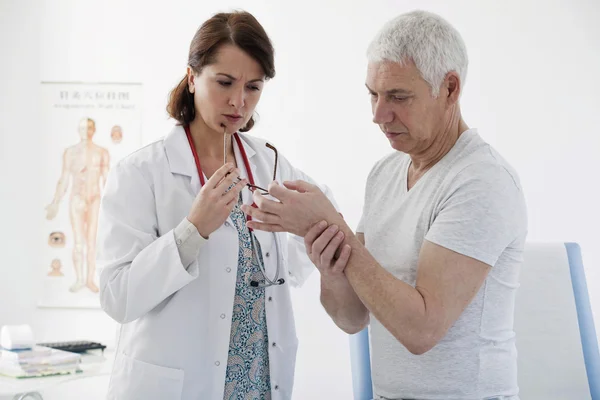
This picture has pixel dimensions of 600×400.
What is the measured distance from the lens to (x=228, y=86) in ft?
5.56

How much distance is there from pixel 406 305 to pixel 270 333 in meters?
0.58

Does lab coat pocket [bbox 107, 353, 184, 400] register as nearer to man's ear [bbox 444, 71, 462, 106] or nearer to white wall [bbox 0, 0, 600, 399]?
man's ear [bbox 444, 71, 462, 106]

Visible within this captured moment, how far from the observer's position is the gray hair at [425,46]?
4.19ft

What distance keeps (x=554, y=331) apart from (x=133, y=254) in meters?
1.42

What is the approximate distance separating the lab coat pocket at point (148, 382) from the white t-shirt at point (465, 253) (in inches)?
19.3

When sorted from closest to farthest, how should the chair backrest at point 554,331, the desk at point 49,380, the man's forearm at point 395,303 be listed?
1. the man's forearm at point 395,303
2. the desk at point 49,380
3. the chair backrest at point 554,331

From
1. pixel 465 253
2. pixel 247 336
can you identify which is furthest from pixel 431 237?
pixel 247 336

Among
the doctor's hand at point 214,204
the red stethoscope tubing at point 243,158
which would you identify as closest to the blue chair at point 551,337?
the red stethoscope tubing at point 243,158

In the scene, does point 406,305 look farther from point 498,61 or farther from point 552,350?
point 498,61

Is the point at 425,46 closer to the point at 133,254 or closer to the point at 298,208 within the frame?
the point at 298,208

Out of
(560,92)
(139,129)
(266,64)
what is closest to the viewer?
(266,64)

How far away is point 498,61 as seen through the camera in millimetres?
2986

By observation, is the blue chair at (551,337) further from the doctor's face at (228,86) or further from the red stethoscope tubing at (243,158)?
the doctor's face at (228,86)

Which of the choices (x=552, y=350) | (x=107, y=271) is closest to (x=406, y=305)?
(x=107, y=271)
